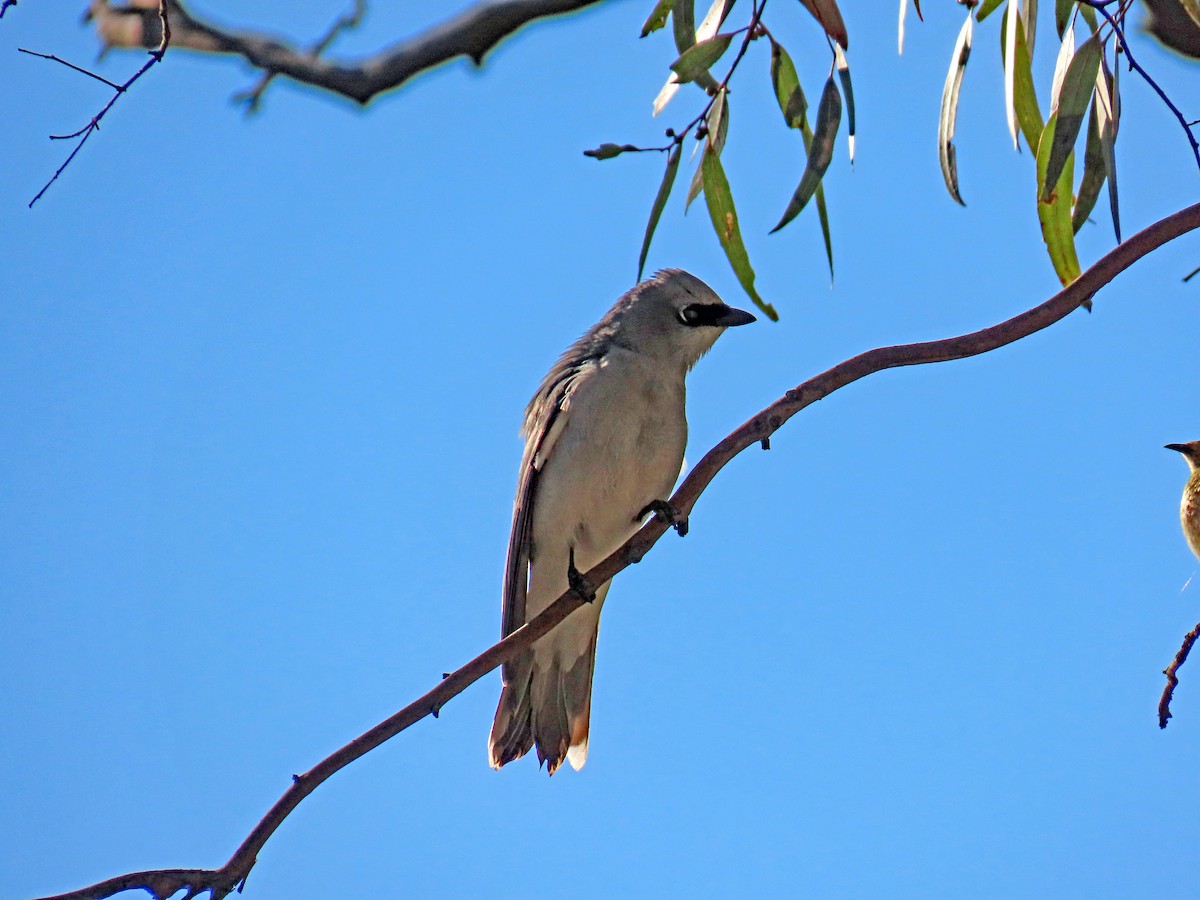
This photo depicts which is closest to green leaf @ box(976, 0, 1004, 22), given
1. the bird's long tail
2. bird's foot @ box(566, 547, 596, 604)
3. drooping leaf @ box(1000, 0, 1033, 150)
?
drooping leaf @ box(1000, 0, 1033, 150)

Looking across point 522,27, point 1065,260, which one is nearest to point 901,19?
point 1065,260

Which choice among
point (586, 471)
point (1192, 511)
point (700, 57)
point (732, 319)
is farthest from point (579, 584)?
point (1192, 511)

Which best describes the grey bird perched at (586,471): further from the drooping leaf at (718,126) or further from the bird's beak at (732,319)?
the drooping leaf at (718,126)

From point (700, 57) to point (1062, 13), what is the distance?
1039mm

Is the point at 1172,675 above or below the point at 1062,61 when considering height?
below

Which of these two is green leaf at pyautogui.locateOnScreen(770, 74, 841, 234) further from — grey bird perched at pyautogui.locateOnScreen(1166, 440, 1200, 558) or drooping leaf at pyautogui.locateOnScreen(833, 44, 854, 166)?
grey bird perched at pyautogui.locateOnScreen(1166, 440, 1200, 558)

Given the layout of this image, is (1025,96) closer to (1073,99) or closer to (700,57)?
(1073,99)

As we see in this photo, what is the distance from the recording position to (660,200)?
9.58ft

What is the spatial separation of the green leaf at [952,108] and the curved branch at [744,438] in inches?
25.4

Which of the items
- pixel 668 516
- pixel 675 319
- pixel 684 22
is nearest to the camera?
pixel 668 516

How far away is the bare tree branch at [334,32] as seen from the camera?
5328 mm

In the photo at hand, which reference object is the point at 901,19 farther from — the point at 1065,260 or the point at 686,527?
the point at 686,527

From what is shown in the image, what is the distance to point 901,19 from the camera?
3.09 meters

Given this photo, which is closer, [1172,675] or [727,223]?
[1172,675]
